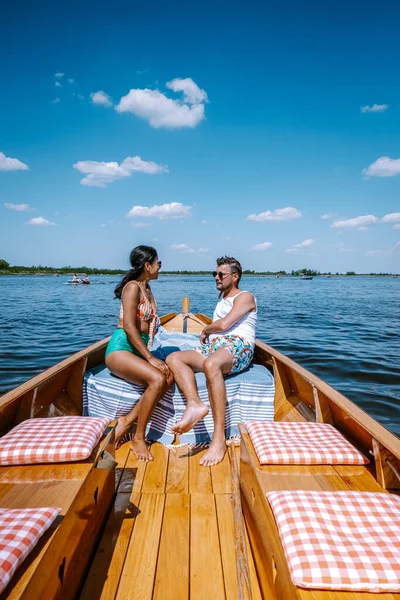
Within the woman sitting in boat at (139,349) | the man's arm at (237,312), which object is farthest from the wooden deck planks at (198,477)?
the man's arm at (237,312)

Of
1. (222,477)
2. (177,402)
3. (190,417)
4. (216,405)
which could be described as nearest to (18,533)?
(190,417)

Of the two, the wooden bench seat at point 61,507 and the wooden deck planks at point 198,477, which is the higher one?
the wooden bench seat at point 61,507

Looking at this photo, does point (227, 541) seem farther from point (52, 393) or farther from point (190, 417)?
point (52, 393)

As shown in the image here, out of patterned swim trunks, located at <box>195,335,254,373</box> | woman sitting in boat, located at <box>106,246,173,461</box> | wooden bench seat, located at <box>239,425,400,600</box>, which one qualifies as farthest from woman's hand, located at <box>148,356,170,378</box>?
wooden bench seat, located at <box>239,425,400,600</box>

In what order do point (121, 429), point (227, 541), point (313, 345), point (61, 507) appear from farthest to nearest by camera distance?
point (313, 345) < point (121, 429) < point (227, 541) < point (61, 507)

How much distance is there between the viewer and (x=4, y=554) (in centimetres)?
105

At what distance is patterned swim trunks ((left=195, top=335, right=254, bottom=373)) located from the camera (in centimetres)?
274

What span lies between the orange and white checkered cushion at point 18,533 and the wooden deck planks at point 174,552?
55cm

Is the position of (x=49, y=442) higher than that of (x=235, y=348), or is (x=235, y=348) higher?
(x=235, y=348)

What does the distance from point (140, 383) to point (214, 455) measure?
74 centimetres

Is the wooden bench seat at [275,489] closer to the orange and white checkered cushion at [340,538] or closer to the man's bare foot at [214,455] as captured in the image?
the orange and white checkered cushion at [340,538]

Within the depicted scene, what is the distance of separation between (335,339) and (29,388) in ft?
28.9

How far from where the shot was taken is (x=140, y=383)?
261 centimetres

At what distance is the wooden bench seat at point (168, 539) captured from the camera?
4.68 feet
